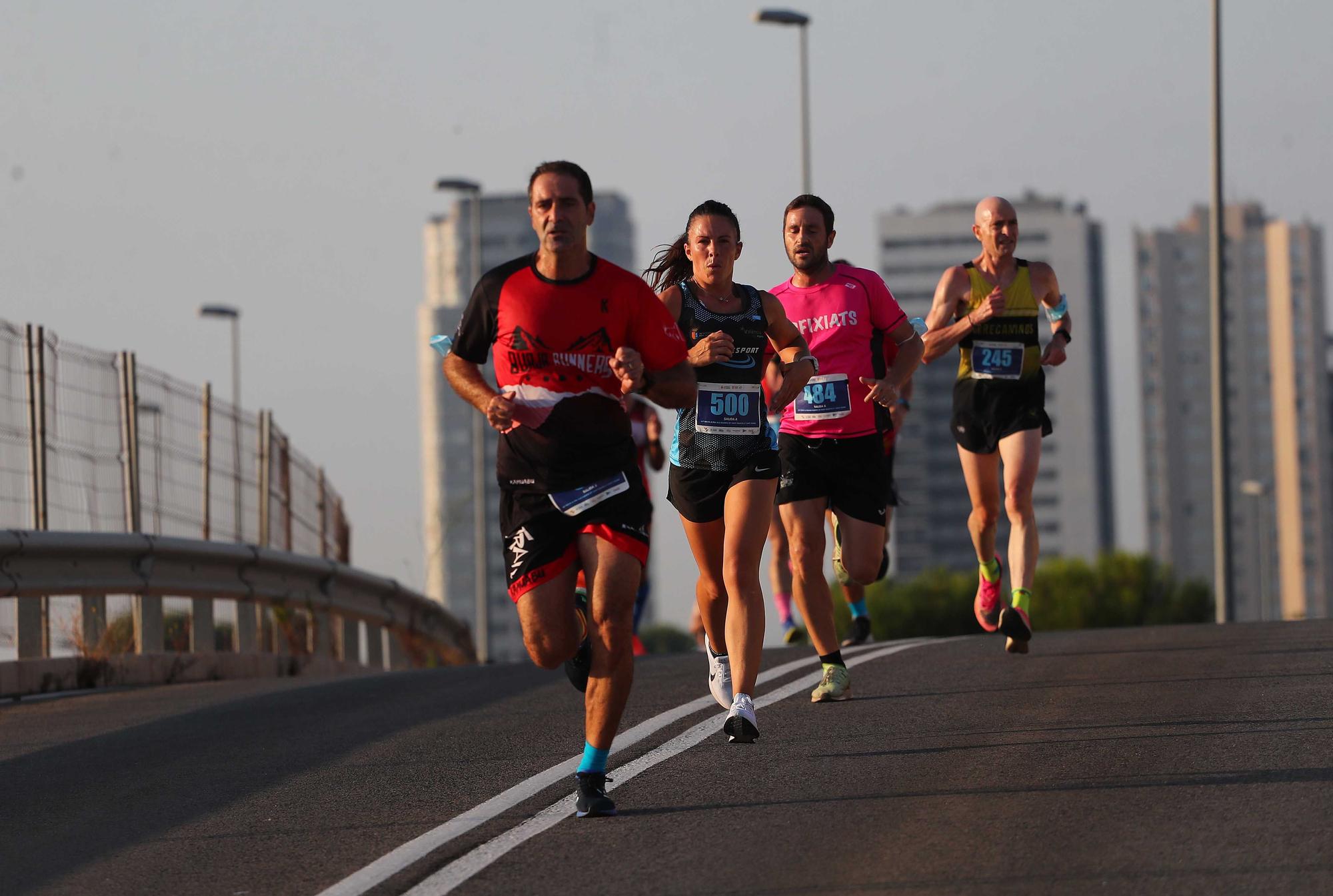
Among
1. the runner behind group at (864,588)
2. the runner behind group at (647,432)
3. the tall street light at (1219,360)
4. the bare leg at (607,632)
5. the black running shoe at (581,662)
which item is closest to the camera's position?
the bare leg at (607,632)

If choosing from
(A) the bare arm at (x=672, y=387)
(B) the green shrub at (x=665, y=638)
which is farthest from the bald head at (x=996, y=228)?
(B) the green shrub at (x=665, y=638)

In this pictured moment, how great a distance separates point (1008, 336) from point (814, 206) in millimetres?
2253

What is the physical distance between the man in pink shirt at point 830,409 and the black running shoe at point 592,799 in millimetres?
2764

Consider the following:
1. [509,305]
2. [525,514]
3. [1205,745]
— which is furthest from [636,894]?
[1205,745]

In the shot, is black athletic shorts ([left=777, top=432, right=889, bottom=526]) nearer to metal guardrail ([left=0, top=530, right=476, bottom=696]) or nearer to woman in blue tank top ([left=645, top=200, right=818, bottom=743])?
woman in blue tank top ([left=645, top=200, right=818, bottom=743])

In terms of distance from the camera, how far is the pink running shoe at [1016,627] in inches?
423

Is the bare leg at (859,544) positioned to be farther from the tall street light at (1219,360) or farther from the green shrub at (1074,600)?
the green shrub at (1074,600)

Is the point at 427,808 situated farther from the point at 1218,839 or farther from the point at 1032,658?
the point at 1032,658

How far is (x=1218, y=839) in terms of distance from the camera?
6.03 m

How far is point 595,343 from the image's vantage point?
682cm

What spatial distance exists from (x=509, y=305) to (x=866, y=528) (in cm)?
341

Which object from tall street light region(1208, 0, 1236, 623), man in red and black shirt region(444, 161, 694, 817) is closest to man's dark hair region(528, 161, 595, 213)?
man in red and black shirt region(444, 161, 694, 817)

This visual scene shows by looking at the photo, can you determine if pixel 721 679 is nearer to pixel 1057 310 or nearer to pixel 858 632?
pixel 1057 310

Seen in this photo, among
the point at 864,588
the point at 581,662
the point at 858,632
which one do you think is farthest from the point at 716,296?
the point at 858,632
